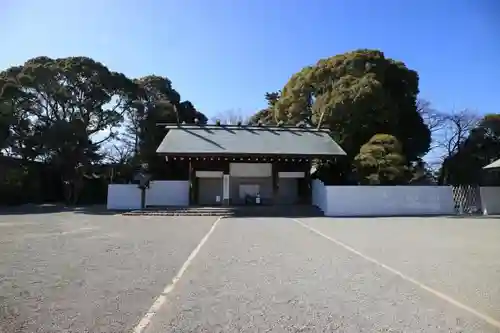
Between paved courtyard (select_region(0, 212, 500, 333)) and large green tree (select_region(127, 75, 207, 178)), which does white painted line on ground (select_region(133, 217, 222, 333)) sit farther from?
large green tree (select_region(127, 75, 207, 178))

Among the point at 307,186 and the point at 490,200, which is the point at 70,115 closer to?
the point at 307,186

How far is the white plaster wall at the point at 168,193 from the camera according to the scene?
24.5 m

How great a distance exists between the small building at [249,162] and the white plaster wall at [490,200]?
320 inches

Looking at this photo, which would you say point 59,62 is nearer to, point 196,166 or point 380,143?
point 196,166

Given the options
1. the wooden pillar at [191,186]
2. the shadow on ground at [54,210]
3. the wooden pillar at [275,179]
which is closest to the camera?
the shadow on ground at [54,210]

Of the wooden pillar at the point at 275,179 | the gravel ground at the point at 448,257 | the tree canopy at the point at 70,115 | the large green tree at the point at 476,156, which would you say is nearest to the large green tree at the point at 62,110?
the tree canopy at the point at 70,115

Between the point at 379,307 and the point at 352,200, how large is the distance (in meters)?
17.7

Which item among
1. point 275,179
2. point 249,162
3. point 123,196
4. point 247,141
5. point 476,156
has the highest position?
point 247,141

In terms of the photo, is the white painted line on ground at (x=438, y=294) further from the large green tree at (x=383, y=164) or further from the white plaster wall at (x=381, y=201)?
the large green tree at (x=383, y=164)

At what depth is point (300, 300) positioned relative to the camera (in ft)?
14.7

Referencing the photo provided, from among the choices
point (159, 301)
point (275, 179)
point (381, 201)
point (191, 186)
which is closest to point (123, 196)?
point (191, 186)

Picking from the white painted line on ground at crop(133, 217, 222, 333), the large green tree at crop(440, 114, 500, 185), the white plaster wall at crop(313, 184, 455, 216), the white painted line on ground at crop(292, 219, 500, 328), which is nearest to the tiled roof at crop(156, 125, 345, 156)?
the white plaster wall at crop(313, 184, 455, 216)

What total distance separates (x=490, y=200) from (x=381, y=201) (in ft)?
19.7

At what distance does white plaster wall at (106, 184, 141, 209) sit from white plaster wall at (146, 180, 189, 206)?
774mm
